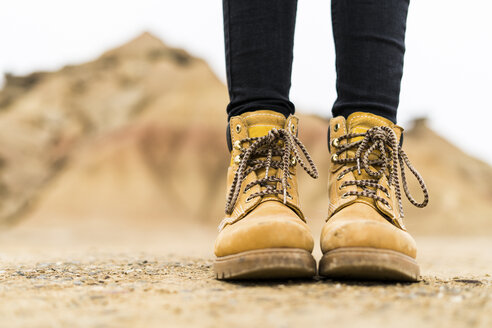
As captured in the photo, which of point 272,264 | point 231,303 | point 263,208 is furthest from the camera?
point 263,208

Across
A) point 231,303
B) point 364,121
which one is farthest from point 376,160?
point 231,303

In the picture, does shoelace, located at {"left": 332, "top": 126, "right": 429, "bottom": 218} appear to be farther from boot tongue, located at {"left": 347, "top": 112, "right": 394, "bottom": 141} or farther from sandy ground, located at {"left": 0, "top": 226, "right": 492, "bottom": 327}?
sandy ground, located at {"left": 0, "top": 226, "right": 492, "bottom": 327}

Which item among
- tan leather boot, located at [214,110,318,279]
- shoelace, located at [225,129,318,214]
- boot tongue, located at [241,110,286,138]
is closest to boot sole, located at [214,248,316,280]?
tan leather boot, located at [214,110,318,279]

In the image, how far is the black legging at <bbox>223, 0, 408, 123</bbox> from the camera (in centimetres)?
90

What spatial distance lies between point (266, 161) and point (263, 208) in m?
0.11

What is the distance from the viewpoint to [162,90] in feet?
51.9

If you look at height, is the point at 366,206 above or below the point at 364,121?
below

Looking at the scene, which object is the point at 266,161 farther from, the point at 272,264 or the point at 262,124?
the point at 272,264

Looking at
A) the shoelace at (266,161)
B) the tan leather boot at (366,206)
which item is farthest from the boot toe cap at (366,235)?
the shoelace at (266,161)

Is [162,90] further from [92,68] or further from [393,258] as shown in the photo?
[393,258]

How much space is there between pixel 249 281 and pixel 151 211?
11.8 metres

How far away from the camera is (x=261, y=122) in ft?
3.03

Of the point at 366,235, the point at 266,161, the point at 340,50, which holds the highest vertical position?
the point at 340,50

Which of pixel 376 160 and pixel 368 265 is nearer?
pixel 368 265
